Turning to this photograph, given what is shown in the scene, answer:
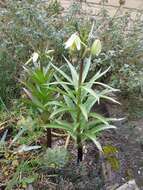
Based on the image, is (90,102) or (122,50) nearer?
(90,102)

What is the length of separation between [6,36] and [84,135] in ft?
3.81

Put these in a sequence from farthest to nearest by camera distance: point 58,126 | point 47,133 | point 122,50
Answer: point 122,50, point 47,133, point 58,126

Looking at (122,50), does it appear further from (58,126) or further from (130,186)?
(130,186)

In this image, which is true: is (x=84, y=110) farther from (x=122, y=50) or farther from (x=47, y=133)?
(x=122, y=50)

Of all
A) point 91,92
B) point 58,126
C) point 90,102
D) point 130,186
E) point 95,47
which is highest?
point 95,47

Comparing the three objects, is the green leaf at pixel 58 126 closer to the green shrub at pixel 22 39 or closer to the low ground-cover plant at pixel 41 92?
the low ground-cover plant at pixel 41 92

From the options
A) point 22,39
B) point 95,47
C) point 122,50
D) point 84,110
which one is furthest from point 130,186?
point 22,39

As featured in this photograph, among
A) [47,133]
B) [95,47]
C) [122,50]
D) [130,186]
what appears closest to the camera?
[95,47]

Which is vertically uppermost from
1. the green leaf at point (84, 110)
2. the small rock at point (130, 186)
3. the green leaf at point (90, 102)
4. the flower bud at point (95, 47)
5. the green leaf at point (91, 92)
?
the flower bud at point (95, 47)

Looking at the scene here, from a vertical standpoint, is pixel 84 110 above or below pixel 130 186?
above

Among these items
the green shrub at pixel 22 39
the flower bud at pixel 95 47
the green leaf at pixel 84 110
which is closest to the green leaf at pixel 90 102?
the green leaf at pixel 84 110

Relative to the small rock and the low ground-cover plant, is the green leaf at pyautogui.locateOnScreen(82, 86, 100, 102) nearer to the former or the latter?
the low ground-cover plant

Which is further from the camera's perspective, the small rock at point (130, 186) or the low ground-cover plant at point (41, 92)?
the low ground-cover plant at point (41, 92)

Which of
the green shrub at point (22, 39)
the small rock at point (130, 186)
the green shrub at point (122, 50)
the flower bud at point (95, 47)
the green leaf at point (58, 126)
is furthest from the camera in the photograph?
the green shrub at point (22, 39)
